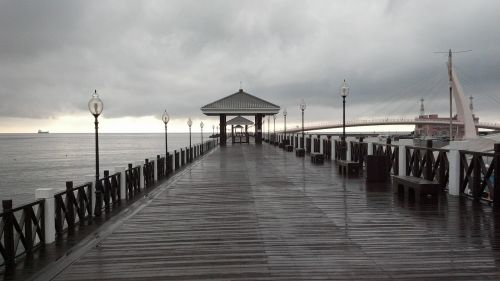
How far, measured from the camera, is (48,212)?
260 inches

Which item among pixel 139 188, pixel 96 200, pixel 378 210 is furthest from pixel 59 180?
pixel 378 210

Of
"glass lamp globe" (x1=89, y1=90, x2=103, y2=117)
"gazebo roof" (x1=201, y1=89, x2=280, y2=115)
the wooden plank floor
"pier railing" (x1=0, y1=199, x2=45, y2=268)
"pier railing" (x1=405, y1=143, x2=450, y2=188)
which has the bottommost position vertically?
the wooden plank floor

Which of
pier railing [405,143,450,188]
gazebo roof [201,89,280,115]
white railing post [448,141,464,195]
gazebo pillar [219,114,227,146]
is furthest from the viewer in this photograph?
gazebo pillar [219,114,227,146]

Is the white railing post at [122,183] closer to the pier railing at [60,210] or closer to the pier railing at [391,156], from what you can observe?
the pier railing at [60,210]

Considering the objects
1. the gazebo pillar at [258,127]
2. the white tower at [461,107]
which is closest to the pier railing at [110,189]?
the gazebo pillar at [258,127]

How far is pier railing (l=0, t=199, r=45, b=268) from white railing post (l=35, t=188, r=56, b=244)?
0.05 m

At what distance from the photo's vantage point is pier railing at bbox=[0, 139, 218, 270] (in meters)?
5.59

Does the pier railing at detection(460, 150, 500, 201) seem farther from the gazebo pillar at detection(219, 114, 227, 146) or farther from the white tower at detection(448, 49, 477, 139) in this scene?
the white tower at detection(448, 49, 477, 139)

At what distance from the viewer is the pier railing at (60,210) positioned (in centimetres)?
559

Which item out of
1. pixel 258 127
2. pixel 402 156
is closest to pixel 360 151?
pixel 402 156

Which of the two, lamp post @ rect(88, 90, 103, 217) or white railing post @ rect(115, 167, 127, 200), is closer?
lamp post @ rect(88, 90, 103, 217)

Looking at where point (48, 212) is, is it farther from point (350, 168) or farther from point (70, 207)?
point (350, 168)

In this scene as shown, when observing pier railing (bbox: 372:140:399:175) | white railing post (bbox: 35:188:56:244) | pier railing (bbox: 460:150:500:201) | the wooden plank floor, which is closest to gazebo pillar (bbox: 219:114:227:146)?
pier railing (bbox: 372:140:399:175)

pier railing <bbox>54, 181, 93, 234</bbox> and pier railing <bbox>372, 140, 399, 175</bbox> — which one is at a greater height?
pier railing <bbox>372, 140, 399, 175</bbox>
